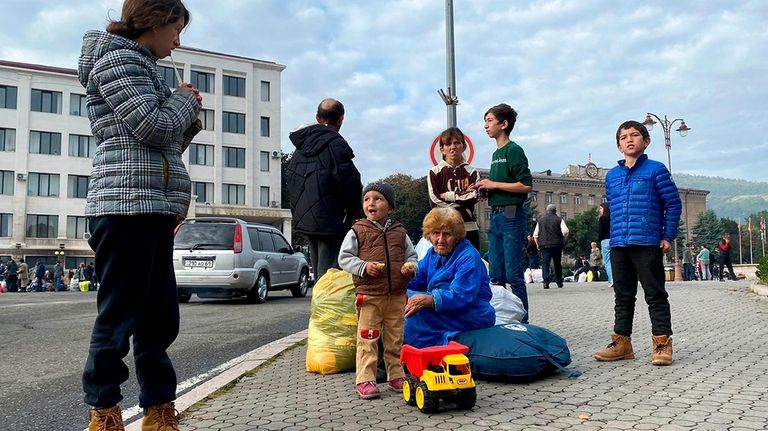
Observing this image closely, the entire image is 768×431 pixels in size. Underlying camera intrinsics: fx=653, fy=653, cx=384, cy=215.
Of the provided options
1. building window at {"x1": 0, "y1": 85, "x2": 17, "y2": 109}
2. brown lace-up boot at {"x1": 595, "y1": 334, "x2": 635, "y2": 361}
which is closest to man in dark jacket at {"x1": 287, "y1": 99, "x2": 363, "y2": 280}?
brown lace-up boot at {"x1": 595, "y1": 334, "x2": 635, "y2": 361}

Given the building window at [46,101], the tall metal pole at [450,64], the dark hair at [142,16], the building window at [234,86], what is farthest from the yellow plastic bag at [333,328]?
the building window at [46,101]

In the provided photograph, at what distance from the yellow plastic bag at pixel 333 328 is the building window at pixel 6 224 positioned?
51741mm

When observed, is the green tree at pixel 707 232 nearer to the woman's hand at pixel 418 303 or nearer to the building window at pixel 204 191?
the building window at pixel 204 191

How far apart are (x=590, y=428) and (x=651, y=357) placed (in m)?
2.44

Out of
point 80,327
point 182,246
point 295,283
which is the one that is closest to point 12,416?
point 80,327

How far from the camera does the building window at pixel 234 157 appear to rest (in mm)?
54625

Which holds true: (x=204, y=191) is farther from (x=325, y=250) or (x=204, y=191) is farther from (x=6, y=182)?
(x=325, y=250)

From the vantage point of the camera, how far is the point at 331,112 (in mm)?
5781

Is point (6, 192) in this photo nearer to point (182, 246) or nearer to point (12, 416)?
point (182, 246)

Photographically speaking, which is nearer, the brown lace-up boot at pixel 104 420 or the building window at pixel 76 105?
the brown lace-up boot at pixel 104 420

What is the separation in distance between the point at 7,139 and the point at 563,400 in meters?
54.7

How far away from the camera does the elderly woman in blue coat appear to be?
4.52 m

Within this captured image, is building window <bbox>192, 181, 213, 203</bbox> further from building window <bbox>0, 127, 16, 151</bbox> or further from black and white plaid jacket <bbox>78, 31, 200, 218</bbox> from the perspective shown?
black and white plaid jacket <bbox>78, 31, 200, 218</bbox>

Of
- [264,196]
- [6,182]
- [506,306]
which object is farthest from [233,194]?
[506,306]
